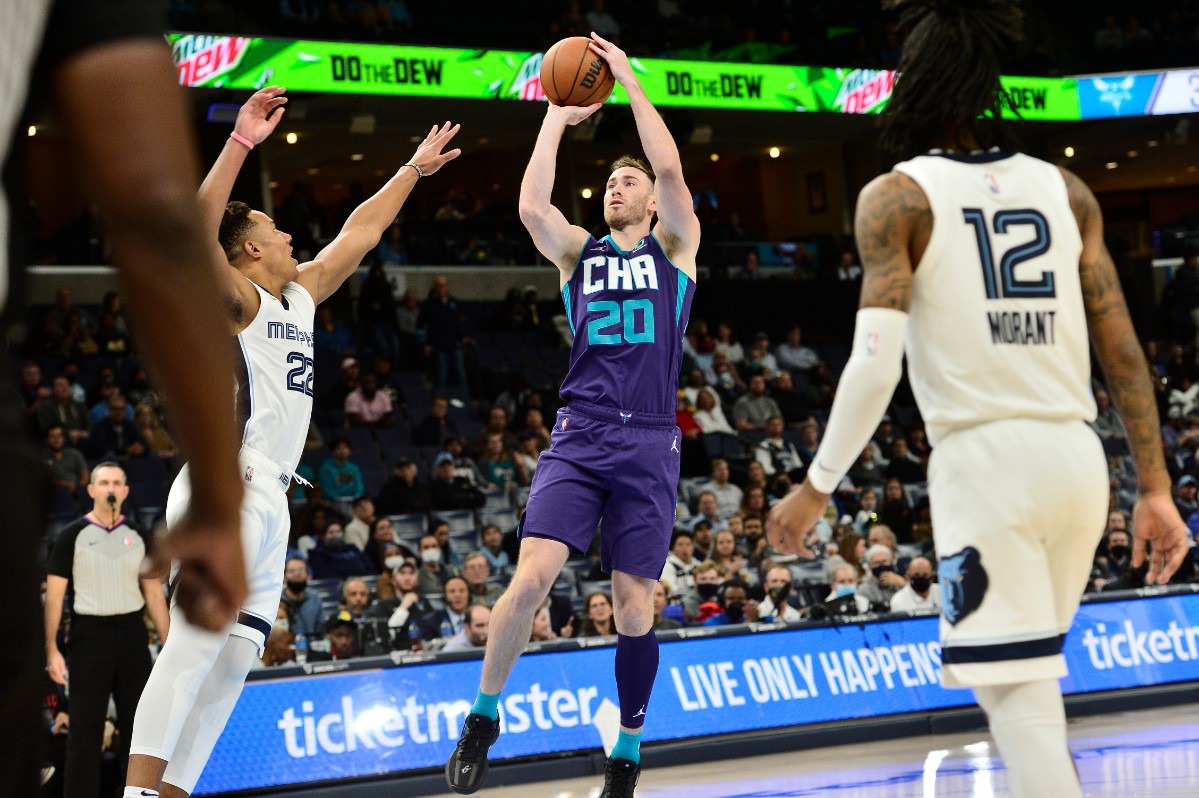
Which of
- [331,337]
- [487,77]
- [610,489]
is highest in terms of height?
[487,77]

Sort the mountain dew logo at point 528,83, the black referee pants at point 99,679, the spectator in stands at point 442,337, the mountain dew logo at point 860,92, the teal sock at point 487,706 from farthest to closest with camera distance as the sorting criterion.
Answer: the mountain dew logo at point 860,92 → the mountain dew logo at point 528,83 → the spectator in stands at point 442,337 → the black referee pants at point 99,679 → the teal sock at point 487,706

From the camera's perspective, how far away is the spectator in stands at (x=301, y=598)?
12156 millimetres

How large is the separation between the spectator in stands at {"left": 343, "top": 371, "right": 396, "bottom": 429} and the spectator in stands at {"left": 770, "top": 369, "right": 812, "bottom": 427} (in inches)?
209

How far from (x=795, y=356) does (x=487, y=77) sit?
6.00 m

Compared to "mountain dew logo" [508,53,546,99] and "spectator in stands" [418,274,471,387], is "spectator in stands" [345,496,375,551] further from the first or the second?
"mountain dew logo" [508,53,546,99]

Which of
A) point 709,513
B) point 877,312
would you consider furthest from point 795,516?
point 709,513

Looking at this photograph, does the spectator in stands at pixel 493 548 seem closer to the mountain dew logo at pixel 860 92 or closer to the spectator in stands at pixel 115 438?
the spectator in stands at pixel 115 438

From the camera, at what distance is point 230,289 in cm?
579

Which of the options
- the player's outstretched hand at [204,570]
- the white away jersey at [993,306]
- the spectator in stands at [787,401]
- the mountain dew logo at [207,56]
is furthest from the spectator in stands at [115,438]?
the player's outstretched hand at [204,570]

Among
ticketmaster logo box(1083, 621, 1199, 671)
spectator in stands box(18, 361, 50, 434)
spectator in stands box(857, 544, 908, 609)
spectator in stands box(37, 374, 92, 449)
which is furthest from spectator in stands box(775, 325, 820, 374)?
spectator in stands box(18, 361, 50, 434)

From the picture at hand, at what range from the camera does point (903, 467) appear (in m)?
18.0

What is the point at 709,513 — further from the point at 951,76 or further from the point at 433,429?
the point at 951,76

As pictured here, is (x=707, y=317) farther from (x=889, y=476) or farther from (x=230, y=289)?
(x=230, y=289)

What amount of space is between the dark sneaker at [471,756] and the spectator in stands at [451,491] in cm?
946
